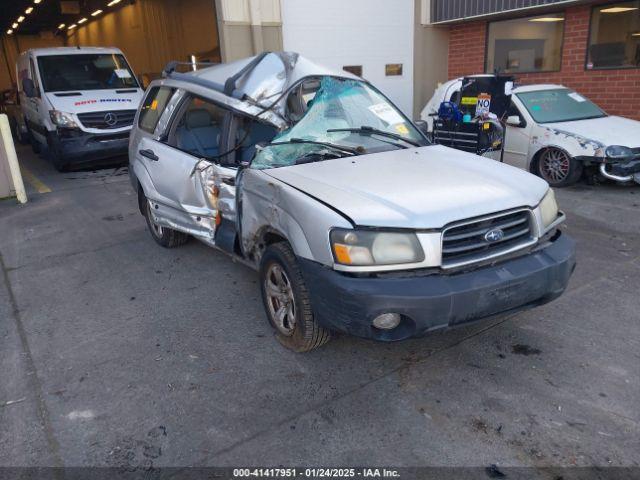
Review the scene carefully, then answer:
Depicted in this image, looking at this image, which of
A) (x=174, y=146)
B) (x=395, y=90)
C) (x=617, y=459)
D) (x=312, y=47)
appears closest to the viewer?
(x=617, y=459)

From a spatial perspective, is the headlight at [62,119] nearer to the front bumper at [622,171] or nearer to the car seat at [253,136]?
the car seat at [253,136]

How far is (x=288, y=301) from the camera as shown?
3328 mm

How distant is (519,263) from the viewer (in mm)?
2902

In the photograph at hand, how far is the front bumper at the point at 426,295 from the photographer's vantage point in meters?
2.60

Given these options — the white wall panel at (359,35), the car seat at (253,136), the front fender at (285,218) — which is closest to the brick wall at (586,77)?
the white wall panel at (359,35)

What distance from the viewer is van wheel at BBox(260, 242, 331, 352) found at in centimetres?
306

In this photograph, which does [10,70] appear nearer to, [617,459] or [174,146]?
[174,146]

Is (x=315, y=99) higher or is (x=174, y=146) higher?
(x=315, y=99)

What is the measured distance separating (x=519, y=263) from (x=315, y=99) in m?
2.00

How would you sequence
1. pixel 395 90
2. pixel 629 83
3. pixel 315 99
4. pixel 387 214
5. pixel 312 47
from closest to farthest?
pixel 387 214 < pixel 315 99 < pixel 629 83 < pixel 312 47 < pixel 395 90

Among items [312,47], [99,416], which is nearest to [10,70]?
[312,47]

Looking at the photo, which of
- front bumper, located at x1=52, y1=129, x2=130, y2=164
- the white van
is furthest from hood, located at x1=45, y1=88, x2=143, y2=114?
front bumper, located at x1=52, y1=129, x2=130, y2=164

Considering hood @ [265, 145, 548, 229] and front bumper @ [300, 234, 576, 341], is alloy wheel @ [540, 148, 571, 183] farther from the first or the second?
front bumper @ [300, 234, 576, 341]

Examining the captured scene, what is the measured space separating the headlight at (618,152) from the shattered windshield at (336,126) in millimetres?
4030
